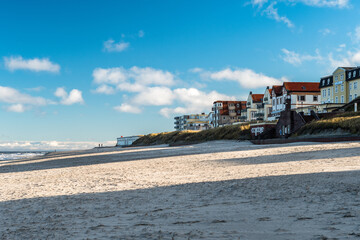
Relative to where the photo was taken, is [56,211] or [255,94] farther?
[255,94]

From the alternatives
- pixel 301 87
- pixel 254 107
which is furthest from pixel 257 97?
pixel 301 87

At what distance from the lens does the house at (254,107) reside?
314ft

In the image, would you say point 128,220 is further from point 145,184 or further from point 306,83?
point 306,83

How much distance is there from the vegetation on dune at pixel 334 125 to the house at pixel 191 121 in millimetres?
130035

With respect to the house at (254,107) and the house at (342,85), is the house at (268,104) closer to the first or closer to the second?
the house at (254,107)

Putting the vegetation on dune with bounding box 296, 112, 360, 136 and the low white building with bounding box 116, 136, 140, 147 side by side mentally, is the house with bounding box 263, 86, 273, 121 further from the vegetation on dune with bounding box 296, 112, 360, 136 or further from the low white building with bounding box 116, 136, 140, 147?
the vegetation on dune with bounding box 296, 112, 360, 136

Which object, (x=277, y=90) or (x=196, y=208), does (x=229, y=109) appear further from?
(x=196, y=208)

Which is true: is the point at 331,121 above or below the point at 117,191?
above

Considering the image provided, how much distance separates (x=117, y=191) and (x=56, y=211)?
261 cm

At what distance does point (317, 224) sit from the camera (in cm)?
514

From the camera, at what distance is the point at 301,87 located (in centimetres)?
7800

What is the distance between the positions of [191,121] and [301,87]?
97109mm

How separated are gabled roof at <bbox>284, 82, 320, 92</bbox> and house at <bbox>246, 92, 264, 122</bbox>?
1673 centimetres

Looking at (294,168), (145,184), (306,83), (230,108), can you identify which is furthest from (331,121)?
(230,108)
